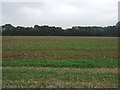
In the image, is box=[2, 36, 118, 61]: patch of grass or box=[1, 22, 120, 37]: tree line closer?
box=[2, 36, 118, 61]: patch of grass

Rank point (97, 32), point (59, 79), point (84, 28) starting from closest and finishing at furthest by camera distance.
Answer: point (59, 79)
point (97, 32)
point (84, 28)

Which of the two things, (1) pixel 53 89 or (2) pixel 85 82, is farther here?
(2) pixel 85 82

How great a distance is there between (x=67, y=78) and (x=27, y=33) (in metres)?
106

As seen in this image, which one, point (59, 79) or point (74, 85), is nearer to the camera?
point (74, 85)

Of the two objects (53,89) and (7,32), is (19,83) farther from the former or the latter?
(7,32)

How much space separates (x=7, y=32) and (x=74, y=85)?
99.4 metres

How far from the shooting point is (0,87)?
685 cm

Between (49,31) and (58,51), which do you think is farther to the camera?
(49,31)

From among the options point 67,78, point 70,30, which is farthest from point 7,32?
point 67,78

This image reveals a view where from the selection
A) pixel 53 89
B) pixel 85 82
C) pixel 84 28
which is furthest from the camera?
pixel 84 28

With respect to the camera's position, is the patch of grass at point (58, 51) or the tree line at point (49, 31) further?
the tree line at point (49, 31)

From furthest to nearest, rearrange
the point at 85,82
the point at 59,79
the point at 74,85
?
1. the point at 59,79
2. the point at 85,82
3. the point at 74,85

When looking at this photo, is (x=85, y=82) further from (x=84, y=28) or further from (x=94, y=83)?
(x=84, y=28)

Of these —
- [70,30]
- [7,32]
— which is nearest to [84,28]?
[70,30]
